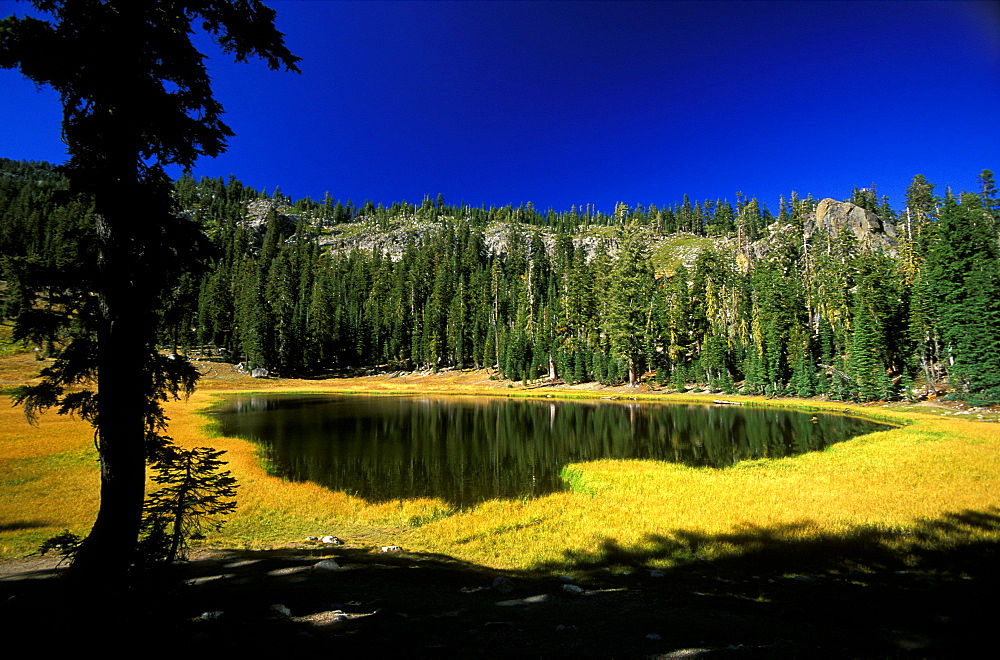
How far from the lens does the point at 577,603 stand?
718cm

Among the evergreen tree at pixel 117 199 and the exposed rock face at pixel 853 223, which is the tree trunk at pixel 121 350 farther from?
the exposed rock face at pixel 853 223

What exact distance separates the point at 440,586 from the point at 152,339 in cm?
724

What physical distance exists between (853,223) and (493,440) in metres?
154

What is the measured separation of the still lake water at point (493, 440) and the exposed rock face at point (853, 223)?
117 metres

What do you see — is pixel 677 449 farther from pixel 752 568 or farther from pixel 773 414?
pixel 773 414

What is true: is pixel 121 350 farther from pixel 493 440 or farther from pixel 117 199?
pixel 493 440

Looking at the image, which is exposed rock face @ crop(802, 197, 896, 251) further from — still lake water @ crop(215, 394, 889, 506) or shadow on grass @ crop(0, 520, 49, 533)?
shadow on grass @ crop(0, 520, 49, 533)

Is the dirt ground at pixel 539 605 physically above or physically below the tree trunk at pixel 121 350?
below

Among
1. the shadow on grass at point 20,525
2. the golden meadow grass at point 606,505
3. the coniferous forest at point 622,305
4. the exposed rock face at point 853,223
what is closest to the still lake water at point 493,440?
the golden meadow grass at point 606,505

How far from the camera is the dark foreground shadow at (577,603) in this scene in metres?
5.03

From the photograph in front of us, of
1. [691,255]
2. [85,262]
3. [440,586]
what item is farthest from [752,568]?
[691,255]

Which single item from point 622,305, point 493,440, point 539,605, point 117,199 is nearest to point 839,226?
point 622,305

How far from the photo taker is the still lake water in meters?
19.4

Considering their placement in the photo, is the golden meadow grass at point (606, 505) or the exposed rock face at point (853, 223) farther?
the exposed rock face at point (853, 223)
